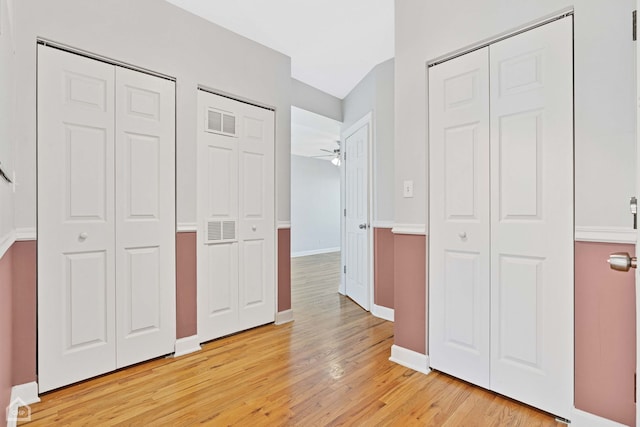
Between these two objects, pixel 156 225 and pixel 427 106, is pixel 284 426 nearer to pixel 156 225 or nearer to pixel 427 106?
pixel 156 225

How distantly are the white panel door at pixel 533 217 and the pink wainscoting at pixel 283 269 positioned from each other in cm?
185

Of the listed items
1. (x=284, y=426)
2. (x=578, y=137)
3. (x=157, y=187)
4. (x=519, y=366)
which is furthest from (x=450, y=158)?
(x=157, y=187)

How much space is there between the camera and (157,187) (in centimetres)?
233

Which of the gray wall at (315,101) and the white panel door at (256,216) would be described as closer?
the white panel door at (256,216)

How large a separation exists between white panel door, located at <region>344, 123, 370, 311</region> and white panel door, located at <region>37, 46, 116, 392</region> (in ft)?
7.51

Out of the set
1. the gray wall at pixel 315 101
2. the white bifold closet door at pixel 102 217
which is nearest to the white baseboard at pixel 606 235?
the white bifold closet door at pixel 102 217

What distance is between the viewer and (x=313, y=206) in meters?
8.42

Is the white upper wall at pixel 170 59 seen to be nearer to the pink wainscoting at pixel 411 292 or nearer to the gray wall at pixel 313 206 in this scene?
the pink wainscoting at pixel 411 292

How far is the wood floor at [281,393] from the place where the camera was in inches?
64.6

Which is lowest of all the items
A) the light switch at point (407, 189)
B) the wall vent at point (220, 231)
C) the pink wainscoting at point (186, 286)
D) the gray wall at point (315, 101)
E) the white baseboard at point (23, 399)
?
the white baseboard at point (23, 399)

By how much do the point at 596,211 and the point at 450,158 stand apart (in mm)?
783

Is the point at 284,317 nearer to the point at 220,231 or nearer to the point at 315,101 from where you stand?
the point at 220,231

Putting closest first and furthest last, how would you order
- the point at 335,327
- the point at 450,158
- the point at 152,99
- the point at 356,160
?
the point at 450,158 < the point at 152,99 < the point at 335,327 < the point at 356,160

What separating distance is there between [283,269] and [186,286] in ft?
3.09
